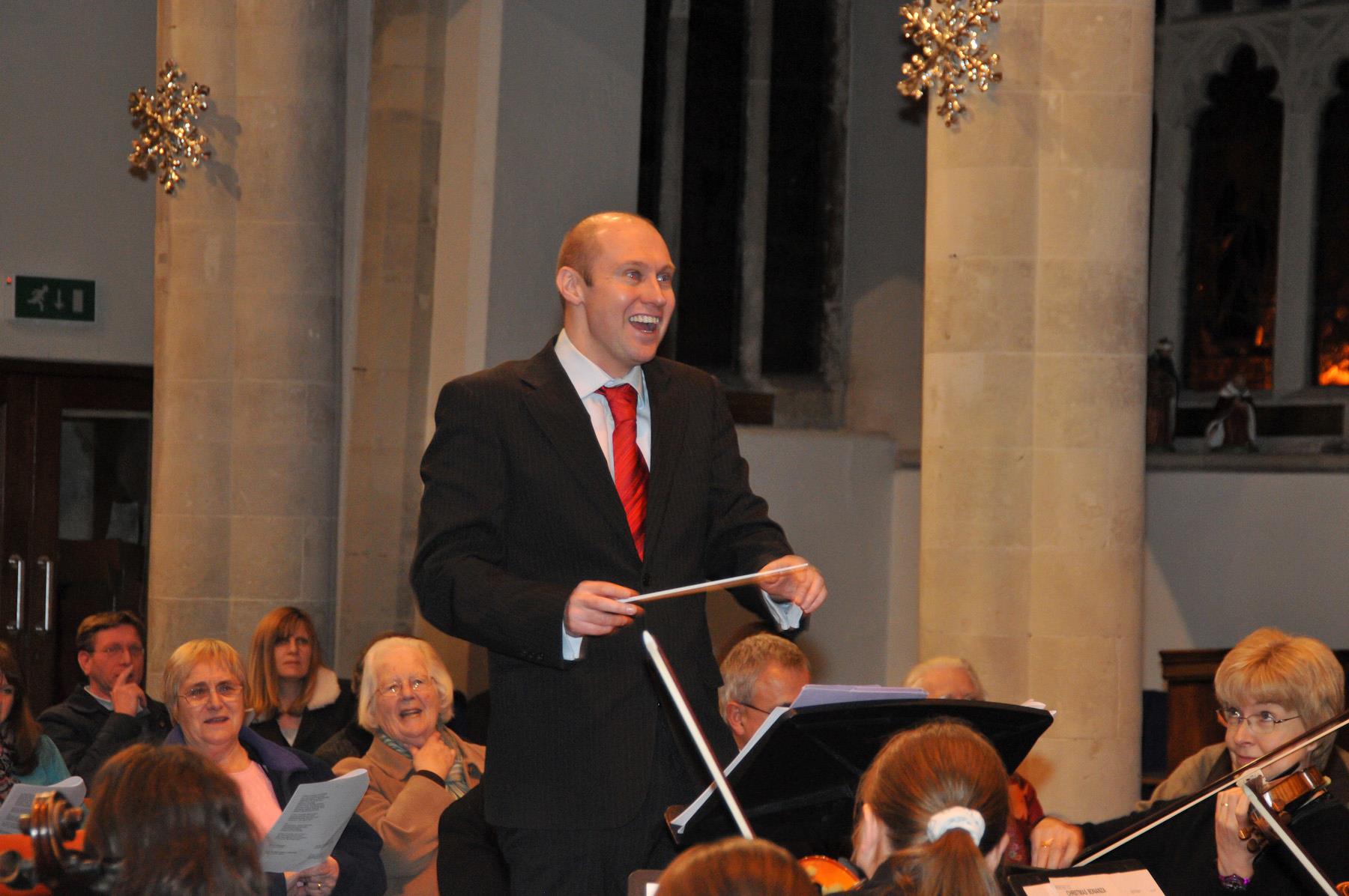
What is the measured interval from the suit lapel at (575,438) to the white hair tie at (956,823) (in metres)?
0.81

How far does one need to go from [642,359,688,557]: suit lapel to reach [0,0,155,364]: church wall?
6.62 m

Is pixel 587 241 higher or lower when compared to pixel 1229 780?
higher

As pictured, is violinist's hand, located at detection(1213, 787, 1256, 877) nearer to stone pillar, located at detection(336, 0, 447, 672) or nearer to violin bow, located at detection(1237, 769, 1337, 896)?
violin bow, located at detection(1237, 769, 1337, 896)

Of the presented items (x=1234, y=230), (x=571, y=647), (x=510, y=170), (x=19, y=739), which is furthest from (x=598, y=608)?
(x=1234, y=230)

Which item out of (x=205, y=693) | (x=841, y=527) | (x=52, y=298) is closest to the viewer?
(x=205, y=693)

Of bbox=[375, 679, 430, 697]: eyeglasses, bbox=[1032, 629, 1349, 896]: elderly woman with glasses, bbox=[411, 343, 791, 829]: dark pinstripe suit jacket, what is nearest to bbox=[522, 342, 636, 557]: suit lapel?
bbox=[411, 343, 791, 829]: dark pinstripe suit jacket

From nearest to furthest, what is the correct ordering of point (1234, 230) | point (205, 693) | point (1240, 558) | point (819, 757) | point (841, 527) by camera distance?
point (819, 757) → point (205, 693) → point (1240, 558) → point (841, 527) → point (1234, 230)

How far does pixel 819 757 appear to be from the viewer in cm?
269

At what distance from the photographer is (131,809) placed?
7.57ft

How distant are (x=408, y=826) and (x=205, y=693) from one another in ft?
2.10

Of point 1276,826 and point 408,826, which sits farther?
point 408,826

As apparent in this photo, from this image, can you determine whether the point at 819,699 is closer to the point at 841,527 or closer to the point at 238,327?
the point at 238,327

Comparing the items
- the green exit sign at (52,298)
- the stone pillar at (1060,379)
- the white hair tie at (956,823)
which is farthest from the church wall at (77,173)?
the white hair tie at (956,823)

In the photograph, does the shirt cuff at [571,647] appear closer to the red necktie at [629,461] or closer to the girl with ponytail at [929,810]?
the red necktie at [629,461]
